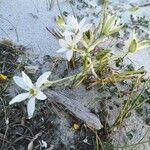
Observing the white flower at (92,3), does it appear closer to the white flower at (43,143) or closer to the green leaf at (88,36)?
the green leaf at (88,36)

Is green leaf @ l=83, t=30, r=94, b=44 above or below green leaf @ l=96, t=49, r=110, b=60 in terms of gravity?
above

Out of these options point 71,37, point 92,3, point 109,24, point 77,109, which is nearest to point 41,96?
point 77,109

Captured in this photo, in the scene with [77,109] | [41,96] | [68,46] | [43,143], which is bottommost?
[43,143]

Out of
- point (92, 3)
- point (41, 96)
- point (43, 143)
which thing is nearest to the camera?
point (41, 96)

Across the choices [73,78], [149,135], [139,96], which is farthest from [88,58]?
[149,135]

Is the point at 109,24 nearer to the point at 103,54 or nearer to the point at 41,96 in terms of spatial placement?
the point at 103,54

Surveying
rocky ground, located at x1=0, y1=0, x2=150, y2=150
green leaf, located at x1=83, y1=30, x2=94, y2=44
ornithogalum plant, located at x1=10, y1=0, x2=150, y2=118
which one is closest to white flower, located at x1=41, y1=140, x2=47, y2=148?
rocky ground, located at x1=0, y1=0, x2=150, y2=150

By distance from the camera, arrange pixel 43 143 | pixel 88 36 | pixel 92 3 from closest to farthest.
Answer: pixel 43 143, pixel 88 36, pixel 92 3

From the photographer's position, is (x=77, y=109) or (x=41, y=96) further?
(x=77, y=109)

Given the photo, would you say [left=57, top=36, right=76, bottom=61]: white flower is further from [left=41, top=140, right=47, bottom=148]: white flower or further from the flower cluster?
[left=41, top=140, right=47, bottom=148]: white flower

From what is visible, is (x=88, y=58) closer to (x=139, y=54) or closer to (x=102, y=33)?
(x=102, y=33)

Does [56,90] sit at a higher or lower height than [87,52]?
lower
